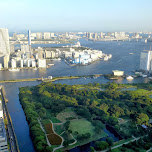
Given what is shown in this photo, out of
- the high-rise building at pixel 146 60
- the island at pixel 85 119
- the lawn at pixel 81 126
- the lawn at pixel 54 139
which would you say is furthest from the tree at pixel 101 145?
the high-rise building at pixel 146 60

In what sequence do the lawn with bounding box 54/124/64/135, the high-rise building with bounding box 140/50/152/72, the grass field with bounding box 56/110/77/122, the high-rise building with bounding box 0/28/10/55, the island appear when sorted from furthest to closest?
the high-rise building with bounding box 0/28/10/55 → the high-rise building with bounding box 140/50/152/72 → the grass field with bounding box 56/110/77/122 → the lawn with bounding box 54/124/64/135 → the island

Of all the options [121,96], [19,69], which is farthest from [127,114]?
[19,69]

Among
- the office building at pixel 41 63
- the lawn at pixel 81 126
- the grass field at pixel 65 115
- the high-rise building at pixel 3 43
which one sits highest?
the high-rise building at pixel 3 43

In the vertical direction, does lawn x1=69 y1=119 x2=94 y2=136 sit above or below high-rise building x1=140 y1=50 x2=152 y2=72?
below

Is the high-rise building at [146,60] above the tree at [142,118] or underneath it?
above

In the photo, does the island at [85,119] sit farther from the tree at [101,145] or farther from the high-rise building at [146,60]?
the high-rise building at [146,60]

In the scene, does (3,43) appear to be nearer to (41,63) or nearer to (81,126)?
(41,63)

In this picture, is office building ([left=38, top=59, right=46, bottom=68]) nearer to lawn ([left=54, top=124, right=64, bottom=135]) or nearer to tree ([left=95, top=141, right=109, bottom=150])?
lawn ([left=54, top=124, right=64, bottom=135])

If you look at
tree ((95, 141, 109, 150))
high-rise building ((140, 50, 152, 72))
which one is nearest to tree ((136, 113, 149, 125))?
tree ((95, 141, 109, 150))
